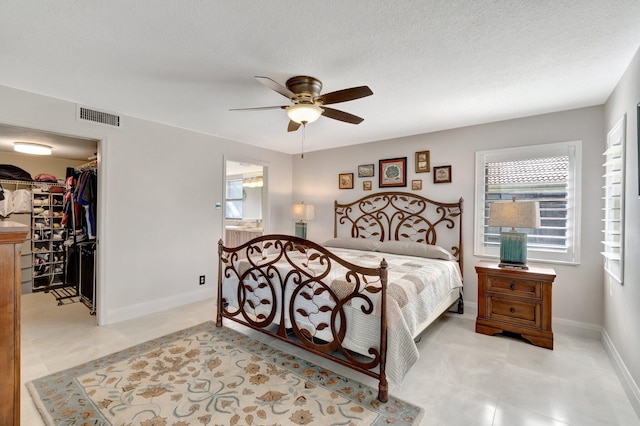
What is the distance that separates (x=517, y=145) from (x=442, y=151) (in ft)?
2.83

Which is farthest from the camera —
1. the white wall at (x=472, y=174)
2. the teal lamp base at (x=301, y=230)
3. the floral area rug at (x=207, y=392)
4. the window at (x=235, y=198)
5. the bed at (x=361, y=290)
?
the window at (x=235, y=198)

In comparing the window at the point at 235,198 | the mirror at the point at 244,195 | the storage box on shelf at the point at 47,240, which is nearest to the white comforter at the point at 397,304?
the storage box on shelf at the point at 47,240

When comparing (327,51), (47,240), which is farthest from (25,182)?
(327,51)

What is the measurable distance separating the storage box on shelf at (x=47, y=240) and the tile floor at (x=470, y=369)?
1.68 m

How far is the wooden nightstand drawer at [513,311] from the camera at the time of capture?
289 cm

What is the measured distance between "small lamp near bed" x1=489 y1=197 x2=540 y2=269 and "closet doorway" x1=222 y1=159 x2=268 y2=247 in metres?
4.74

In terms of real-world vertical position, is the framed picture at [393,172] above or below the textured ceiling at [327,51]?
below

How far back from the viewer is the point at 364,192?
188 inches

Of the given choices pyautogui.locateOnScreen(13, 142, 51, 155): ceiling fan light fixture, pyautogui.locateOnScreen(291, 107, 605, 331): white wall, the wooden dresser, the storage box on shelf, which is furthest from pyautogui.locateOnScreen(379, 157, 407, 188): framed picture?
the storage box on shelf

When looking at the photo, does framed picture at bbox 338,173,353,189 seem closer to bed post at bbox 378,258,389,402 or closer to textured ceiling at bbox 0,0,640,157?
textured ceiling at bbox 0,0,640,157

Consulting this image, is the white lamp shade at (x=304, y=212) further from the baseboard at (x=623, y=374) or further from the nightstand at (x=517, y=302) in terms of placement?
the baseboard at (x=623, y=374)

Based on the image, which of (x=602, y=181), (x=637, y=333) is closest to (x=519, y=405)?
(x=637, y=333)

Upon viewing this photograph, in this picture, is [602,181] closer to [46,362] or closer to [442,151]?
[442,151]

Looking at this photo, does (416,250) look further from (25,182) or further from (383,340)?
(25,182)
